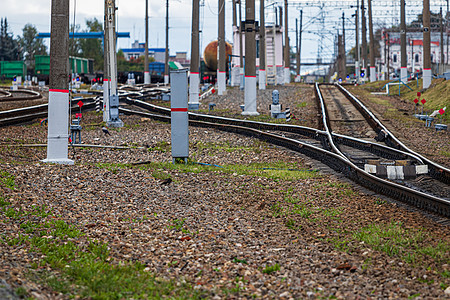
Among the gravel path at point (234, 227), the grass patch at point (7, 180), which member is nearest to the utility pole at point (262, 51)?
the gravel path at point (234, 227)

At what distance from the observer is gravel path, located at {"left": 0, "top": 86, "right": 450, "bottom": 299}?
5.75 meters

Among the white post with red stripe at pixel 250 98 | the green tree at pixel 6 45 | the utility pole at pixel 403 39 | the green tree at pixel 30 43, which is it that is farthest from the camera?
the green tree at pixel 30 43

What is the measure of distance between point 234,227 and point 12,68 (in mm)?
74371

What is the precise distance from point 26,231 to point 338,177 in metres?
6.71

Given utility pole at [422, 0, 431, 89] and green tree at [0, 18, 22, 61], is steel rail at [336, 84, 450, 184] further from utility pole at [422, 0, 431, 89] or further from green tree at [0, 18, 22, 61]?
green tree at [0, 18, 22, 61]

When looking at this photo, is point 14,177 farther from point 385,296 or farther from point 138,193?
point 385,296

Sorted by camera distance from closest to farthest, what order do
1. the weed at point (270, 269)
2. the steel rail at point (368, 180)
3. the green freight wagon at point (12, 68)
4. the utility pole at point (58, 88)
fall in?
the weed at point (270, 269) → the steel rail at point (368, 180) → the utility pole at point (58, 88) → the green freight wagon at point (12, 68)

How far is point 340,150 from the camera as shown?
15734mm

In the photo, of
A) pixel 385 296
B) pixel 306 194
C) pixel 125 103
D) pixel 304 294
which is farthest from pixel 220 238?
pixel 125 103

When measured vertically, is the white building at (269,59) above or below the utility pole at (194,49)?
above

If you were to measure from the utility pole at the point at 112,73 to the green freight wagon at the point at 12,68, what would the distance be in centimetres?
5558

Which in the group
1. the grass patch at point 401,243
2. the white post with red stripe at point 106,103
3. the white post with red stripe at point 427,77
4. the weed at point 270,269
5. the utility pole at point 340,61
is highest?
the utility pole at point 340,61

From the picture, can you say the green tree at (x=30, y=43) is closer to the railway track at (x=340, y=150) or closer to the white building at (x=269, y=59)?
the white building at (x=269, y=59)

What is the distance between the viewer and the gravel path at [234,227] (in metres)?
5.75
